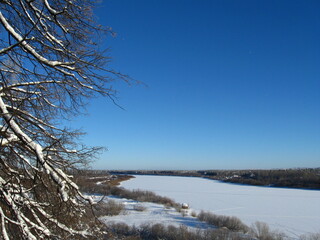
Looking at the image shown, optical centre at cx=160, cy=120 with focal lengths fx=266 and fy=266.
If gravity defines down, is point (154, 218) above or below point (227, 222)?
below

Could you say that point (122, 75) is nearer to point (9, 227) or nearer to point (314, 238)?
point (9, 227)

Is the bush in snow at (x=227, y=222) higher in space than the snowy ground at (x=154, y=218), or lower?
higher

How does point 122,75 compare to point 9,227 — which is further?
point 122,75

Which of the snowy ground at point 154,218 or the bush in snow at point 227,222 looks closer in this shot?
the bush in snow at point 227,222

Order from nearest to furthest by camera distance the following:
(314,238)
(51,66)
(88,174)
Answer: (51,66) → (88,174) → (314,238)

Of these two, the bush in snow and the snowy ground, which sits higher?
the bush in snow

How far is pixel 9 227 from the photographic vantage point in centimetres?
174

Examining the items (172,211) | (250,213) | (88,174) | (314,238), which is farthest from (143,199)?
(88,174)

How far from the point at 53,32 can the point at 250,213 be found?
70.8ft

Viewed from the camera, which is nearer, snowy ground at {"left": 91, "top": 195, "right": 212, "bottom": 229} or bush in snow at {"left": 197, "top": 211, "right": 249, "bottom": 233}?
bush in snow at {"left": 197, "top": 211, "right": 249, "bottom": 233}

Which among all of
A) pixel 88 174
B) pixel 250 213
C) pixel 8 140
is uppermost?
pixel 8 140

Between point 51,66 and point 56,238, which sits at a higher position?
point 51,66

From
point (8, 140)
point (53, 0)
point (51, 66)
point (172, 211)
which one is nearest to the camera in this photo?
Result: point (8, 140)

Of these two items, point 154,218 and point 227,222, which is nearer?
point 227,222
